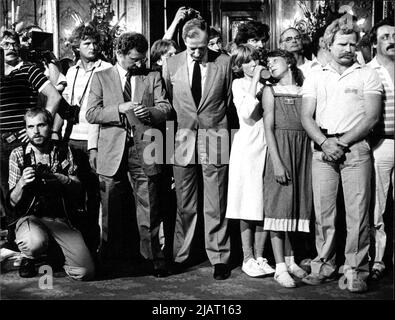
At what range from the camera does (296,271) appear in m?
3.84

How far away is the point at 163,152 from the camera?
405cm

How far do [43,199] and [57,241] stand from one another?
0.32 m

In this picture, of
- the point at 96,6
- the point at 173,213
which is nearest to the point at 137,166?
the point at 173,213

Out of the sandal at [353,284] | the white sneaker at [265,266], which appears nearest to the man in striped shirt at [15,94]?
the white sneaker at [265,266]

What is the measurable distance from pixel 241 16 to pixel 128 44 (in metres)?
7.20

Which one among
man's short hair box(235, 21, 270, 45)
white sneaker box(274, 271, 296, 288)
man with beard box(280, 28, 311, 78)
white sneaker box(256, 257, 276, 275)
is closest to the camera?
white sneaker box(274, 271, 296, 288)

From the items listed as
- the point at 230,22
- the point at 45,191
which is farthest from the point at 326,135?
the point at 230,22

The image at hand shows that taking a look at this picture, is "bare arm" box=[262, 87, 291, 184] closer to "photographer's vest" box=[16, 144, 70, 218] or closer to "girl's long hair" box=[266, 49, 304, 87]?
"girl's long hair" box=[266, 49, 304, 87]

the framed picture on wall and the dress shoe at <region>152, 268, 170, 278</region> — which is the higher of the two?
the framed picture on wall

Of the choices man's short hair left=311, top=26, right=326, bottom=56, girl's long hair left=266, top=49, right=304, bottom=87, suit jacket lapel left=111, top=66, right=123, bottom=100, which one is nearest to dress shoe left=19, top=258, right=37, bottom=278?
suit jacket lapel left=111, top=66, right=123, bottom=100

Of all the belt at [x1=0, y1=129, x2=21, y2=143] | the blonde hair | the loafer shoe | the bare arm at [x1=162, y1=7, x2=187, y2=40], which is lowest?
the loafer shoe

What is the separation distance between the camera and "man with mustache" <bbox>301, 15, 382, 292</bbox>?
11.8ft

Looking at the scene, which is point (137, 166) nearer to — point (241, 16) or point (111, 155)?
point (111, 155)

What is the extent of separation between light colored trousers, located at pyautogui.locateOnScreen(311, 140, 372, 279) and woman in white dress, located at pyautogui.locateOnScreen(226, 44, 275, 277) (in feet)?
1.34
